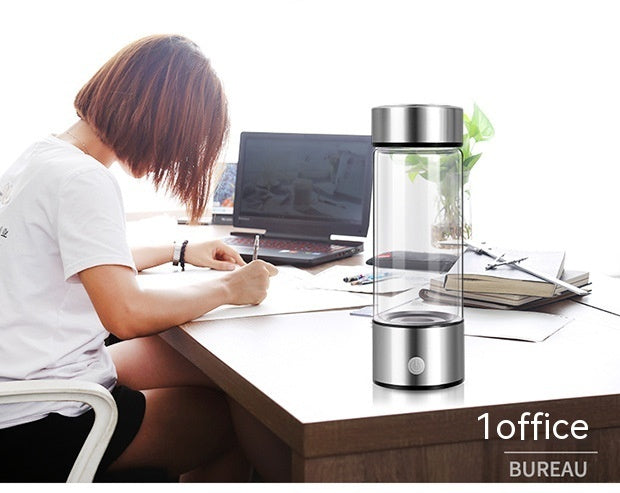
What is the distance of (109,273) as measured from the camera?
1296 mm

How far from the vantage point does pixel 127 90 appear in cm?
151

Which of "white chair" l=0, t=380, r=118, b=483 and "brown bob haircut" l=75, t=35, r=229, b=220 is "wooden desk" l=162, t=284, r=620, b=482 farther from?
"brown bob haircut" l=75, t=35, r=229, b=220

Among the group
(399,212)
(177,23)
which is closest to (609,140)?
(177,23)

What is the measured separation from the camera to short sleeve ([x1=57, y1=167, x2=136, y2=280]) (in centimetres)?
129

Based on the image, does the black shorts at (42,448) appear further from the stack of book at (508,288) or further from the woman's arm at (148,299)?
the stack of book at (508,288)

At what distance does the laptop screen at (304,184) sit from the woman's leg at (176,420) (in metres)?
0.64

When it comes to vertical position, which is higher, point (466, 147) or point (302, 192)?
point (466, 147)

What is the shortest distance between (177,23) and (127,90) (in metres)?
2.02

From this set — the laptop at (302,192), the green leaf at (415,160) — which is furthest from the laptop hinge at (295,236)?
the green leaf at (415,160)

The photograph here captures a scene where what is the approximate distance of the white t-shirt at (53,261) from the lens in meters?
1.31

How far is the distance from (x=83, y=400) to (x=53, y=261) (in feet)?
0.89

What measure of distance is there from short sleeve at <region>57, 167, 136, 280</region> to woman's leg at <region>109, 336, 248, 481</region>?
284mm

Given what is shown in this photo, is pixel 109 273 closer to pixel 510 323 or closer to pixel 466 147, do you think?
pixel 510 323

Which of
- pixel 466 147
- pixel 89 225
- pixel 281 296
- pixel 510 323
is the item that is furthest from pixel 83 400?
pixel 466 147
